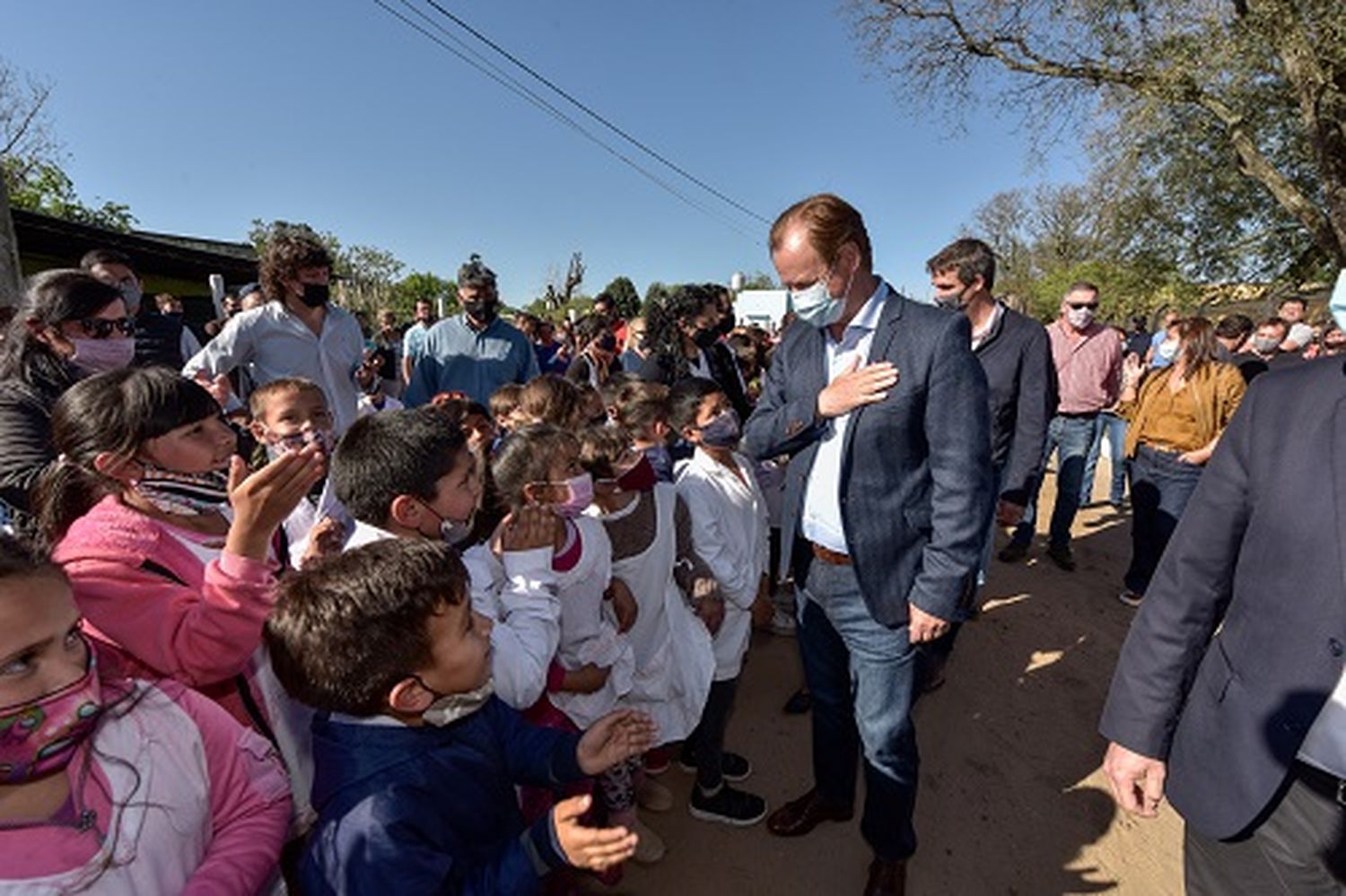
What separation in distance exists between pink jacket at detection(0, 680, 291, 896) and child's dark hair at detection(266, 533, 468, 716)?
18 centimetres

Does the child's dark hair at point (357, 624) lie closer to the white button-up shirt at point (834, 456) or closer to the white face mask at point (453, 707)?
the white face mask at point (453, 707)

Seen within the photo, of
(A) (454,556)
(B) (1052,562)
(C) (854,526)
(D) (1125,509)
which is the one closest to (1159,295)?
(D) (1125,509)

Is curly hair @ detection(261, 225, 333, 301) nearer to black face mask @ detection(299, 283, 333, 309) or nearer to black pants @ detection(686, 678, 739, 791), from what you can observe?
black face mask @ detection(299, 283, 333, 309)

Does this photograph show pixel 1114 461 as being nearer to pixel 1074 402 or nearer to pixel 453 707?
pixel 1074 402

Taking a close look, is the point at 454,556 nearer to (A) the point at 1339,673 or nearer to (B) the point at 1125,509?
(A) the point at 1339,673

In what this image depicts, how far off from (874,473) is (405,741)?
1404 millimetres

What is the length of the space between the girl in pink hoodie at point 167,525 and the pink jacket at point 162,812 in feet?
0.45

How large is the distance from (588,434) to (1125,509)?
6834 millimetres

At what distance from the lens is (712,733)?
2.57 m

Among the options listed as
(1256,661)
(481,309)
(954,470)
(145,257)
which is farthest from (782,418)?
(145,257)

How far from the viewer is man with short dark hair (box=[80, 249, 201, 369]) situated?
12.0 feet

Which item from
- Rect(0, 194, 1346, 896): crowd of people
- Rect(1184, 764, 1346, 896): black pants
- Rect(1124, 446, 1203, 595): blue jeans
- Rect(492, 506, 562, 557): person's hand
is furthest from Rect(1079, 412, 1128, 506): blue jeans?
Rect(492, 506, 562, 557): person's hand

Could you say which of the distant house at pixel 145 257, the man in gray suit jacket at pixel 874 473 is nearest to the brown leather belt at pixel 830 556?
the man in gray suit jacket at pixel 874 473

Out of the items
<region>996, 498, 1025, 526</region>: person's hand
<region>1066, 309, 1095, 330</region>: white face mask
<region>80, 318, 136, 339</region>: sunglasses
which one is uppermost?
<region>1066, 309, 1095, 330</region>: white face mask
